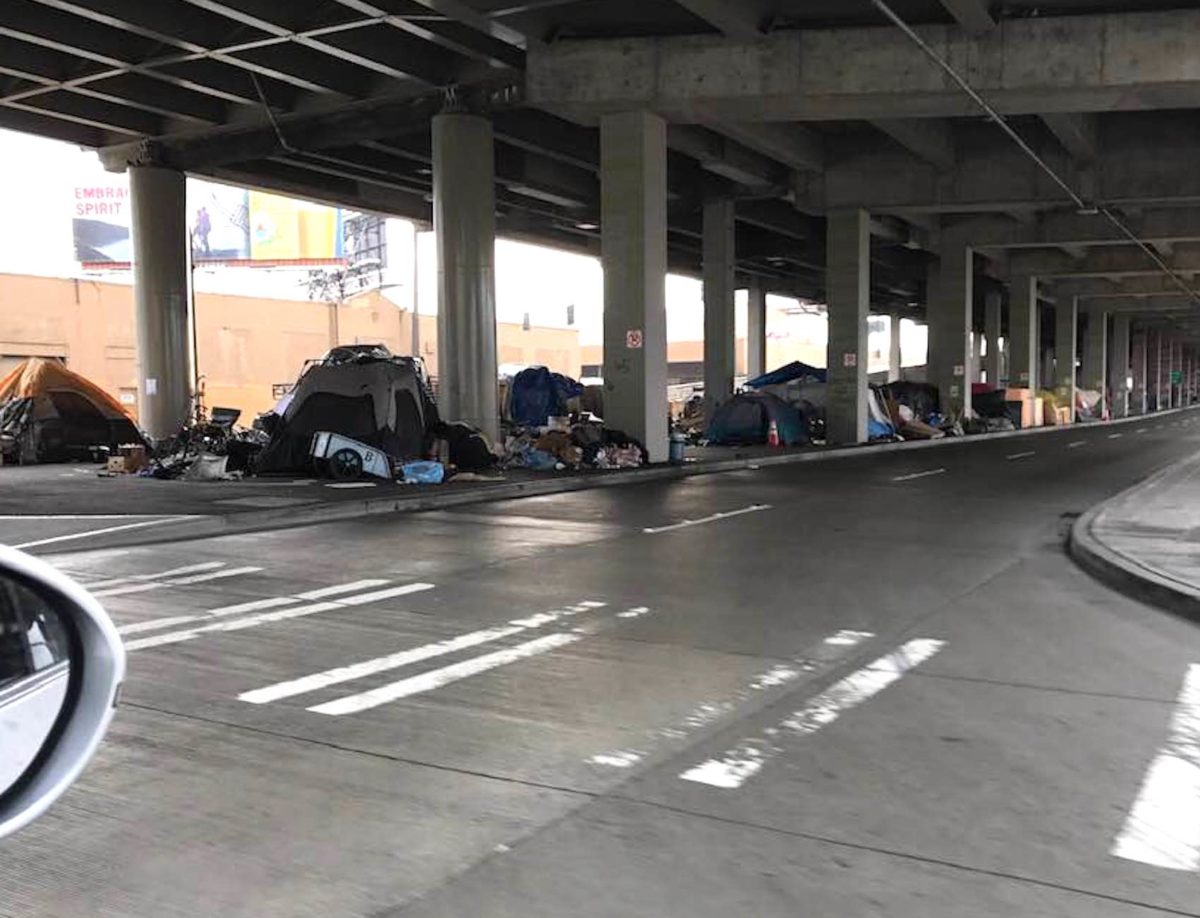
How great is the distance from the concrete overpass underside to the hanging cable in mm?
195

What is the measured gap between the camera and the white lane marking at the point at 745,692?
4.71 m

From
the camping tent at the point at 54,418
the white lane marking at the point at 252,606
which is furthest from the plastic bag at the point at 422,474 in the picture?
the camping tent at the point at 54,418

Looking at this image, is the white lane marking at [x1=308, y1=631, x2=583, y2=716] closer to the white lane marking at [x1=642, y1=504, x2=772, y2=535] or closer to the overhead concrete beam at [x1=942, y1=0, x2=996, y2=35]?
the white lane marking at [x1=642, y1=504, x2=772, y2=535]

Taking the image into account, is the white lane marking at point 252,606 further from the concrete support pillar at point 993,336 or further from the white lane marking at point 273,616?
the concrete support pillar at point 993,336

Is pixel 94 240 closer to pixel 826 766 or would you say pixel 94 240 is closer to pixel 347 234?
pixel 347 234

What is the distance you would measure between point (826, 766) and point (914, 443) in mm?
29691

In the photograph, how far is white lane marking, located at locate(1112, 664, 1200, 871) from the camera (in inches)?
146

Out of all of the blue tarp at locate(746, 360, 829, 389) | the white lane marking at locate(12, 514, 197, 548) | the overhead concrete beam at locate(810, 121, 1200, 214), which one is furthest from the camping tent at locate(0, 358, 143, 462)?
the blue tarp at locate(746, 360, 829, 389)

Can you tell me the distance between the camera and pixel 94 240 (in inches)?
3243

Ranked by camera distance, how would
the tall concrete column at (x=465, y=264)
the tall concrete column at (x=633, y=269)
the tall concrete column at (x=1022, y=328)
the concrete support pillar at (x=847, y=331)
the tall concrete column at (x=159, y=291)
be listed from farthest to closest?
1. the tall concrete column at (x=1022, y=328)
2. the concrete support pillar at (x=847, y=331)
3. the tall concrete column at (x=159, y=291)
4. the tall concrete column at (x=465, y=264)
5. the tall concrete column at (x=633, y=269)

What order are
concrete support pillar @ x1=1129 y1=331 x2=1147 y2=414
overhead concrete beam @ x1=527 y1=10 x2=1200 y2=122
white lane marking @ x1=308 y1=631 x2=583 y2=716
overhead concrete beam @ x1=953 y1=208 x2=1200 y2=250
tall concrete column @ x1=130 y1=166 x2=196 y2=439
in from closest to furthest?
white lane marking @ x1=308 y1=631 x2=583 y2=716
overhead concrete beam @ x1=527 y1=10 x2=1200 y2=122
tall concrete column @ x1=130 y1=166 x2=196 y2=439
overhead concrete beam @ x1=953 y1=208 x2=1200 y2=250
concrete support pillar @ x1=1129 y1=331 x2=1147 y2=414

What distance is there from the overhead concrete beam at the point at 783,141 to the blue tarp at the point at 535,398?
828 centimetres

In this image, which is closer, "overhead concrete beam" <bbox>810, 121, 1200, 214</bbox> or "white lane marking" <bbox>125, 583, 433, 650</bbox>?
"white lane marking" <bbox>125, 583, 433, 650</bbox>

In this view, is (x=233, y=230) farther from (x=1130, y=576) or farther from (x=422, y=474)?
(x=1130, y=576)
